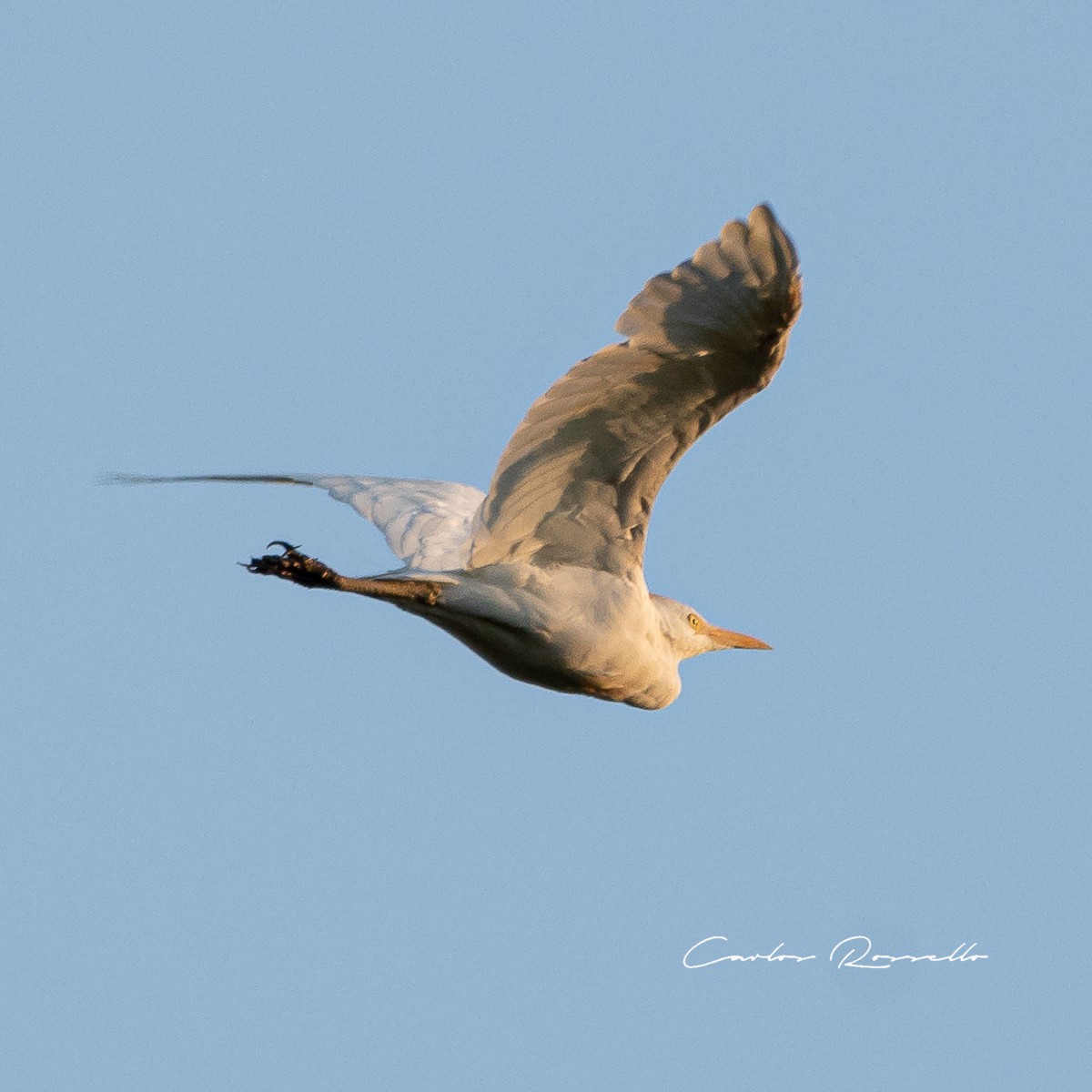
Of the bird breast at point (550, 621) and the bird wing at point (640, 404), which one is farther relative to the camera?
the bird breast at point (550, 621)

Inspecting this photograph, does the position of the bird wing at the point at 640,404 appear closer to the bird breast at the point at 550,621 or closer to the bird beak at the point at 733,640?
the bird breast at the point at 550,621

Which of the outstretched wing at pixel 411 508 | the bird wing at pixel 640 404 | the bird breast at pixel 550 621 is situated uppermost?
the outstretched wing at pixel 411 508

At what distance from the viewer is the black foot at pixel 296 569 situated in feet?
32.4

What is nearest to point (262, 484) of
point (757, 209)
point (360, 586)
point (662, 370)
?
point (360, 586)

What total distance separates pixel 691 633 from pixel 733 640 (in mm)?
869

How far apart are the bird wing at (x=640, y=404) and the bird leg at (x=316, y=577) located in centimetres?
59

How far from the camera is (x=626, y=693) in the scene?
1098 centimetres

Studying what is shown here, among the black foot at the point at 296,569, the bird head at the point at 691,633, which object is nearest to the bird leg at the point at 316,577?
the black foot at the point at 296,569

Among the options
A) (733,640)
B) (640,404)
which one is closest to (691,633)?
(733,640)

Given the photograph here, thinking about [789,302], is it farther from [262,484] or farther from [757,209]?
[262,484]

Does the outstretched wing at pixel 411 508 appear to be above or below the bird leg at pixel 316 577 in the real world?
above

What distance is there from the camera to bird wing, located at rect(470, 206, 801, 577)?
862 cm

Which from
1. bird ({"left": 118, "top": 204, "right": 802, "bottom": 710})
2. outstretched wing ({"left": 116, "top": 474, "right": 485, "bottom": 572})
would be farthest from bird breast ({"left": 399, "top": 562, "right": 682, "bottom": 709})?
outstretched wing ({"left": 116, "top": 474, "right": 485, "bottom": 572})

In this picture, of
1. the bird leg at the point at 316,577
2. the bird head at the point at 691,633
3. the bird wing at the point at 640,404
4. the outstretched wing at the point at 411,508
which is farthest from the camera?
the bird head at the point at 691,633
